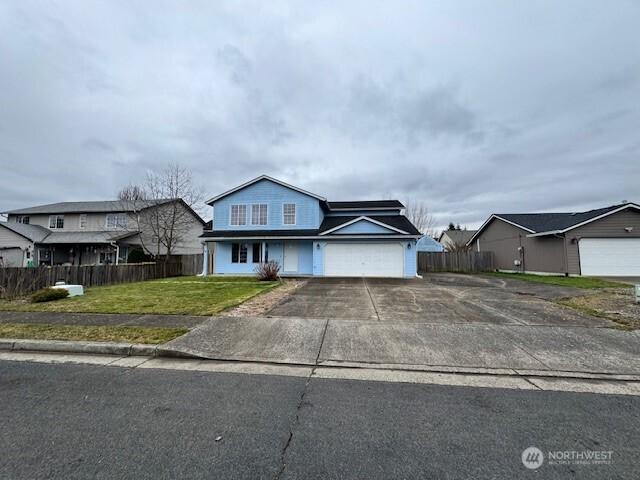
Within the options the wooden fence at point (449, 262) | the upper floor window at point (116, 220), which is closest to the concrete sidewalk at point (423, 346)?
the wooden fence at point (449, 262)

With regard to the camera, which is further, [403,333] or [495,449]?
[403,333]

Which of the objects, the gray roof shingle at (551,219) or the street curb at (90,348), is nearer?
the street curb at (90,348)

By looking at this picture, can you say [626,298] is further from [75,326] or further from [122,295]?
[122,295]

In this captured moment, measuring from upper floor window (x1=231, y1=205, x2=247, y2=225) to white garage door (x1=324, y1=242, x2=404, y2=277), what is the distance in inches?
251

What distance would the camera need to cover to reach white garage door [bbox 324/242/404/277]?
1841cm

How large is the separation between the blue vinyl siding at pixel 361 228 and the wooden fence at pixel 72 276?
11.9 metres

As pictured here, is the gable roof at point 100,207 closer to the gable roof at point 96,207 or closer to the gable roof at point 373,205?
the gable roof at point 96,207

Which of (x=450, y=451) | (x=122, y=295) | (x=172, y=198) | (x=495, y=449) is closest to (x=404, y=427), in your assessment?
(x=450, y=451)

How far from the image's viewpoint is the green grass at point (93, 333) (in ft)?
18.5

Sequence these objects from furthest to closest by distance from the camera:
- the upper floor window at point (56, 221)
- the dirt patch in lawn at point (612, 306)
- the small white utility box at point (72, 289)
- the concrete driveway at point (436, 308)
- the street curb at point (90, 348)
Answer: the upper floor window at point (56, 221), the small white utility box at point (72, 289), the concrete driveway at point (436, 308), the dirt patch in lawn at point (612, 306), the street curb at point (90, 348)

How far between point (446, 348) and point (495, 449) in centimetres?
270

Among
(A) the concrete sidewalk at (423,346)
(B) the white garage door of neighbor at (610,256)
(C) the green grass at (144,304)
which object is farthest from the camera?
(B) the white garage door of neighbor at (610,256)

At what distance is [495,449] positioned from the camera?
265 cm

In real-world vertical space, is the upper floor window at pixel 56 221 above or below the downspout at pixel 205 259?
above
